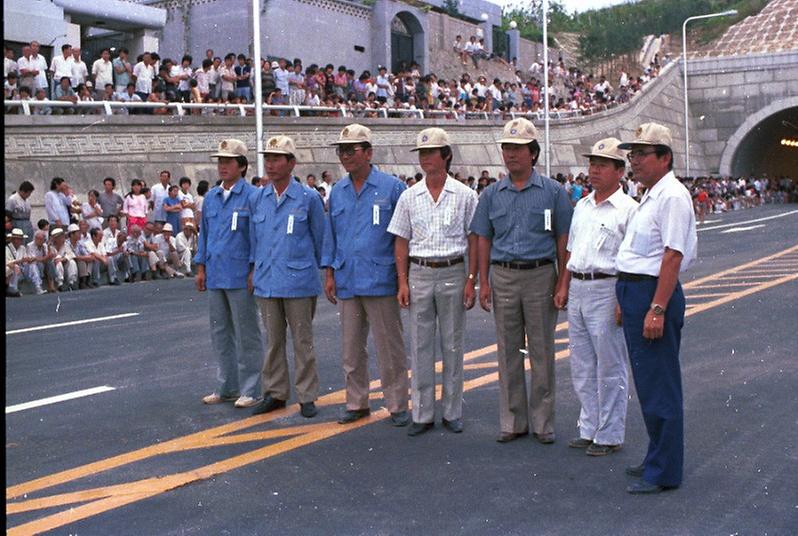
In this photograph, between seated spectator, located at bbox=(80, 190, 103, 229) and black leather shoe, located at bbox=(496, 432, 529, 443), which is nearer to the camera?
black leather shoe, located at bbox=(496, 432, 529, 443)

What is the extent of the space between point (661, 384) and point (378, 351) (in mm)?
2349

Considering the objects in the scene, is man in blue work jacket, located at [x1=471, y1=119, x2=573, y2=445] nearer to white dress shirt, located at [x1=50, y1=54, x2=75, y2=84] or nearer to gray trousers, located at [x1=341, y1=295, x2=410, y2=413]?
gray trousers, located at [x1=341, y1=295, x2=410, y2=413]

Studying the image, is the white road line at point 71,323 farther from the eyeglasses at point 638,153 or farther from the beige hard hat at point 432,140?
the eyeglasses at point 638,153

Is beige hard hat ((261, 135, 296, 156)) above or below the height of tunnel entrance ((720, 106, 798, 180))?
below

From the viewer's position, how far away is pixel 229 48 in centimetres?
3481

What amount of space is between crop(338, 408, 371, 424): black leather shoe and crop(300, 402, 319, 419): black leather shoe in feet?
0.91

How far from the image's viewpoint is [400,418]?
23.5 feet

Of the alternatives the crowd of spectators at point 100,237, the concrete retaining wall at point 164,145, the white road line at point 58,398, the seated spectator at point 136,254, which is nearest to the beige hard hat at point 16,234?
the crowd of spectators at point 100,237

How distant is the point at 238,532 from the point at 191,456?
154cm

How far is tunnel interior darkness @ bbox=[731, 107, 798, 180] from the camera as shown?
174 ft

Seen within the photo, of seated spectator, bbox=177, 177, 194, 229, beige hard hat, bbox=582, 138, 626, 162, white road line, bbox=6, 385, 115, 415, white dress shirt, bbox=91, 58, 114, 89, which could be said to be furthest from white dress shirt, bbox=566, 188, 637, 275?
white dress shirt, bbox=91, 58, 114, 89

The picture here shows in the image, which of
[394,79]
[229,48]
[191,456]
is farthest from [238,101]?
[191,456]

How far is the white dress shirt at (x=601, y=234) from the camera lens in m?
6.20

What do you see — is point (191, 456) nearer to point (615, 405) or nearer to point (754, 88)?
point (615, 405)
